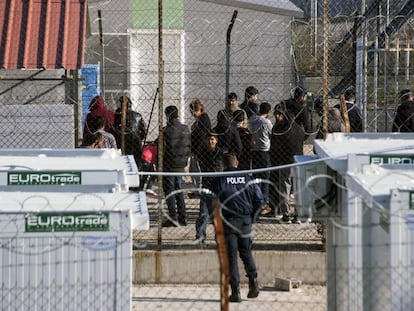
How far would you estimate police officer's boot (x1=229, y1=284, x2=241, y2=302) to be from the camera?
11.1 metres

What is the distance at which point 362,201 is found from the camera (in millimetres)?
7508

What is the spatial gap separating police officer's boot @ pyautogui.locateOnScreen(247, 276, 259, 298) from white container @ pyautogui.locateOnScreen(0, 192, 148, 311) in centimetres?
423

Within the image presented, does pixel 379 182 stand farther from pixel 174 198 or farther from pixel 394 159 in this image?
pixel 174 198

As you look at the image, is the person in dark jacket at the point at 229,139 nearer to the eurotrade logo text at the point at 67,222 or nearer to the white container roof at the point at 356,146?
the white container roof at the point at 356,146

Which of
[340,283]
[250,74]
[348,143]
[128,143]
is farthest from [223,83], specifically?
[340,283]

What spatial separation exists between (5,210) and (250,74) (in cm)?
1086

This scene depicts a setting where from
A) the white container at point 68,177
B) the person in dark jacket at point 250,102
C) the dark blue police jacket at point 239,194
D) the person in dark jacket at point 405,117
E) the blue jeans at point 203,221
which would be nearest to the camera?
the white container at point 68,177

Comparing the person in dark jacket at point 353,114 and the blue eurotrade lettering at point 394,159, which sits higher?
the person in dark jacket at point 353,114

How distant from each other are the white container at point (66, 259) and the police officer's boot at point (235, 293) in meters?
4.02

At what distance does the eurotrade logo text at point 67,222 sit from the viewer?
7.04 m

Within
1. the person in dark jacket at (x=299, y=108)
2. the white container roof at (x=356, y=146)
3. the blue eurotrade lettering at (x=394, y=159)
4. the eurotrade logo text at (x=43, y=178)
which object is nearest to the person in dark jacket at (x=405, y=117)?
the person in dark jacket at (x=299, y=108)

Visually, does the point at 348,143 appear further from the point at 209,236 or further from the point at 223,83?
the point at 223,83

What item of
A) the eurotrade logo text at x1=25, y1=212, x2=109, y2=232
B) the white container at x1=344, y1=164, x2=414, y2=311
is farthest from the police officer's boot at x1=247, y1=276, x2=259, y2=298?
the eurotrade logo text at x1=25, y1=212, x2=109, y2=232

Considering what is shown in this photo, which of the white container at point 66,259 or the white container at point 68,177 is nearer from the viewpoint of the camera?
the white container at point 66,259
